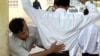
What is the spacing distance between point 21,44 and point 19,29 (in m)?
0.15

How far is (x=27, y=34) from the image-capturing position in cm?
323

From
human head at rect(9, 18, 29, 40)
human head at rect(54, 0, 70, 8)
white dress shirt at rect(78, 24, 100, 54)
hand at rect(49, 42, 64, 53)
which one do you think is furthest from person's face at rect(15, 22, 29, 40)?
white dress shirt at rect(78, 24, 100, 54)

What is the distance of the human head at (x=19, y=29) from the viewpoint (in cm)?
321

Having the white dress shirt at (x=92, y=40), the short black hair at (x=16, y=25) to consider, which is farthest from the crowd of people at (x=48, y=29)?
the white dress shirt at (x=92, y=40)

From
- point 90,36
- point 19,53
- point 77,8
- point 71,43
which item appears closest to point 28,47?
point 19,53

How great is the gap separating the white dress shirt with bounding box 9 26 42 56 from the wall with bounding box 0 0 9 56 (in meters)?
0.06

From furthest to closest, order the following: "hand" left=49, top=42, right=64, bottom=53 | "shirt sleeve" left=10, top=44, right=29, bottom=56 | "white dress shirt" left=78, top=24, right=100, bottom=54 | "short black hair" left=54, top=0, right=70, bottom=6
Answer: "white dress shirt" left=78, top=24, right=100, bottom=54 < "short black hair" left=54, top=0, right=70, bottom=6 < "shirt sleeve" left=10, top=44, right=29, bottom=56 < "hand" left=49, top=42, right=64, bottom=53

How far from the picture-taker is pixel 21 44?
3.24 m

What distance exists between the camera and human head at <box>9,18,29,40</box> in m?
3.21

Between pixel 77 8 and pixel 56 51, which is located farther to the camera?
pixel 77 8

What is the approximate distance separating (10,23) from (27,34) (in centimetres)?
20

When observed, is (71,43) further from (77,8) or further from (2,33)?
(77,8)

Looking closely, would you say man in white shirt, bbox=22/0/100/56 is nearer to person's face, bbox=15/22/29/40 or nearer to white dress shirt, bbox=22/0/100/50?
white dress shirt, bbox=22/0/100/50

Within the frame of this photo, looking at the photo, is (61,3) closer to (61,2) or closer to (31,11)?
(61,2)
